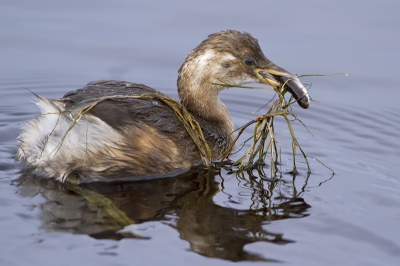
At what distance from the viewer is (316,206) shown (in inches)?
233

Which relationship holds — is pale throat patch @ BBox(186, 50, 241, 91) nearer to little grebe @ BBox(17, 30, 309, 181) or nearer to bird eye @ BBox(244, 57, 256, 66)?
little grebe @ BBox(17, 30, 309, 181)

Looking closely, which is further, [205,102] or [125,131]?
[205,102]

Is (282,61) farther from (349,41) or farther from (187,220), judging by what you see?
(187,220)

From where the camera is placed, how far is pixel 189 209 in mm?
5746

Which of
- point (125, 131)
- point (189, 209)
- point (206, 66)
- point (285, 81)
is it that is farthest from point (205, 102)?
point (189, 209)

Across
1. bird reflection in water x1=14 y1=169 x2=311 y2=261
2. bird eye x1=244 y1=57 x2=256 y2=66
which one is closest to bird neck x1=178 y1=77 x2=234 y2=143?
bird eye x1=244 y1=57 x2=256 y2=66

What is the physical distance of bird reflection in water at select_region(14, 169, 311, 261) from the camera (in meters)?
5.22

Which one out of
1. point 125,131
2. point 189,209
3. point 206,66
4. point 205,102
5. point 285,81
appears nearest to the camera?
point 189,209

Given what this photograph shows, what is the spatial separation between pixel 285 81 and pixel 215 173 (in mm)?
1092

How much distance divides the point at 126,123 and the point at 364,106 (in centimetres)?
370

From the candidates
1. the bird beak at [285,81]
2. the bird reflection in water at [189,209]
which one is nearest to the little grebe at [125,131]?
the bird beak at [285,81]

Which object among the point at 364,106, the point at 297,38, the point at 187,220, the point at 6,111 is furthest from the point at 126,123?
the point at 297,38

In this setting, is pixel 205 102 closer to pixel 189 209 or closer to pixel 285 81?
pixel 285 81

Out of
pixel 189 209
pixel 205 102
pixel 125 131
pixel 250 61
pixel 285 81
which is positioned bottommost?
pixel 189 209
